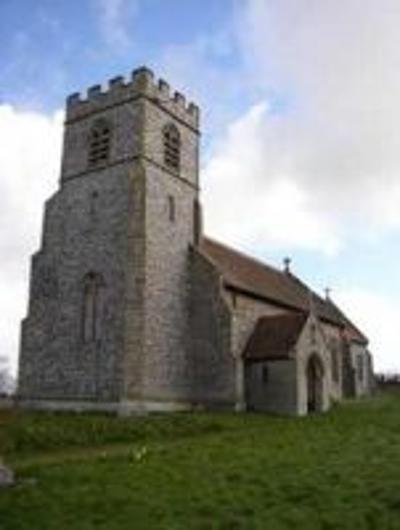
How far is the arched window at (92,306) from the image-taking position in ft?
108

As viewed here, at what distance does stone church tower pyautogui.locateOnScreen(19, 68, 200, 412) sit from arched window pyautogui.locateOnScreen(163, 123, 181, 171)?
63mm

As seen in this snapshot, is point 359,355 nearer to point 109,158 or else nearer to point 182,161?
point 182,161

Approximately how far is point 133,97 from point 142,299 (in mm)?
10218

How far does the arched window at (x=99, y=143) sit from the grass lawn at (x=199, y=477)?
15.1 meters

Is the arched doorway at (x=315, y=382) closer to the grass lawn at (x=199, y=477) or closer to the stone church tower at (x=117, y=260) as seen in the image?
the stone church tower at (x=117, y=260)

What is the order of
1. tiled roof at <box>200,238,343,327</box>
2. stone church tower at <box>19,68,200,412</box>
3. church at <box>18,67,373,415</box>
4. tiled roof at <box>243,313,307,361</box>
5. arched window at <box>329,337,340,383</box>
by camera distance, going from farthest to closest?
arched window at <box>329,337,340,383</box>
tiled roof at <box>200,238,343,327</box>
tiled roof at <box>243,313,307,361</box>
church at <box>18,67,373,415</box>
stone church tower at <box>19,68,200,412</box>

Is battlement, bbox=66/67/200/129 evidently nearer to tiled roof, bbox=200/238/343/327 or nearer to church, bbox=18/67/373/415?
church, bbox=18/67/373/415

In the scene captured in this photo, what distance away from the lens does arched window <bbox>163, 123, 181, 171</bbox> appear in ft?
119

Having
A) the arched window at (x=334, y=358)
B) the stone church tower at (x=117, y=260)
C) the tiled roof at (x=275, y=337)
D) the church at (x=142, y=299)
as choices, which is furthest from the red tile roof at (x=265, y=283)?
the stone church tower at (x=117, y=260)

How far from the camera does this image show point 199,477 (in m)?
14.8

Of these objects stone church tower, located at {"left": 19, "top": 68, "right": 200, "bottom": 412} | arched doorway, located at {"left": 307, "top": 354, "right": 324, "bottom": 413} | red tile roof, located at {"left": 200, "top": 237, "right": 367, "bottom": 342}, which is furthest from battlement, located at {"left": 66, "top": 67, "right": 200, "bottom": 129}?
arched doorway, located at {"left": 307, "top": 354, "right": 324, "bottom": 413}

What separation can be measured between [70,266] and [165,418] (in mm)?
10536

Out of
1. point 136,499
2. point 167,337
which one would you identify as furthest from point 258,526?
point 167,337

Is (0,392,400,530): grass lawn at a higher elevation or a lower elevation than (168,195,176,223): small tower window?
lower
